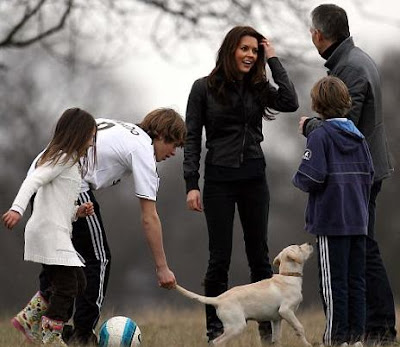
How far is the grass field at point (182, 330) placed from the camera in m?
6.03

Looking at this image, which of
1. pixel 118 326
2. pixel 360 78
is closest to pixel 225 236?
pixel 118 326

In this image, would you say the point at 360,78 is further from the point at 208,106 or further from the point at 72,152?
the point at 72,152

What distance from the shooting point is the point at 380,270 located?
6.21 m

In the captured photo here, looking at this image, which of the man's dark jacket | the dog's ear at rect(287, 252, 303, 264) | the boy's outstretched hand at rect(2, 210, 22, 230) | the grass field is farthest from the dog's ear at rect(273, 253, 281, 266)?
the boy's outstretched hand at rect(2, 210, 22, 230)

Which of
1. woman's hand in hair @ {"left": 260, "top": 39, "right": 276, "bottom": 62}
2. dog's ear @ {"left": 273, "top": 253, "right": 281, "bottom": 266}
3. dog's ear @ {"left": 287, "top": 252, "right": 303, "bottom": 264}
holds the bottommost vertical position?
dog's ear @ {"left": 273, "top": 253, "right": 281, "bottom": 266}

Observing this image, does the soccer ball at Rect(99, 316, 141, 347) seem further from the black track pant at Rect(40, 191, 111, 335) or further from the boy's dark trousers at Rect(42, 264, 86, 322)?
the boy's dark trousers at Rect(42, 264, 86, 322)

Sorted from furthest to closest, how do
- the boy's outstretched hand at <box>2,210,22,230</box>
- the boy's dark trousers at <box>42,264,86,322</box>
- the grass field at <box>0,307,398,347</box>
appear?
1. the grass field at <box>0,307,398,347</box>
2. the boy's dark trousers at <box>42,264,86,322</box>
3. the boy's outstretched hand at <box>2,210,22,230</box>

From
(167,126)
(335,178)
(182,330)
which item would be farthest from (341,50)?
(182,330)

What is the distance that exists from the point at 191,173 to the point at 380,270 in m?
1.26

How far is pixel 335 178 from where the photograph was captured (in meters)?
5.67

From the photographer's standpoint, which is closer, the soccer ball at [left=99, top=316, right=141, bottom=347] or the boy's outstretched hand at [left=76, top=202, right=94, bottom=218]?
the boy's outstretched hand at [left=76, top=202, right=94, bottom=218]

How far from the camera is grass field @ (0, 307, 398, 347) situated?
603cm

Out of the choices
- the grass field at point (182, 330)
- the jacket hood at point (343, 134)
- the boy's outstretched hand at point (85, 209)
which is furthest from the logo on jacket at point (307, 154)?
the boy's outstretched hand at point (85, 209)

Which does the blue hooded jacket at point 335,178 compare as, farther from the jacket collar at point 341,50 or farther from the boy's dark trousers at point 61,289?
the boy's dark trousers at point 61,289
